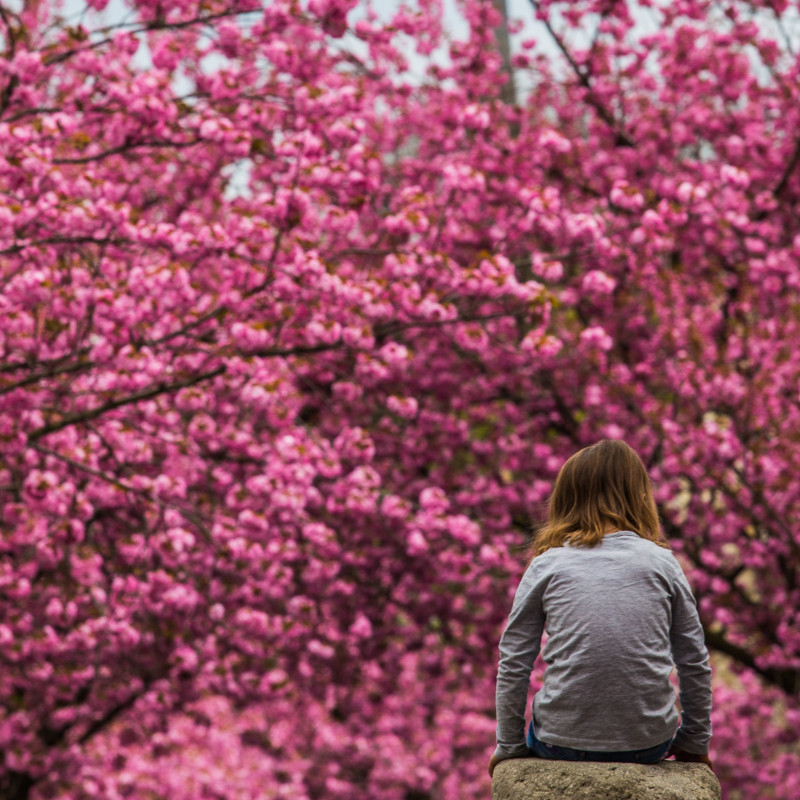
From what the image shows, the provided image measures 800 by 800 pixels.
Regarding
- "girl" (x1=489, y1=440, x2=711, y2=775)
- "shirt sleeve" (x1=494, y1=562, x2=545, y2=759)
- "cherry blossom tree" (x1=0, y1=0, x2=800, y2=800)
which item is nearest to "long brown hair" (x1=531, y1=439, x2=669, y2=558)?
"girl" (x1=489, y1=440, x2=711, y2=775)

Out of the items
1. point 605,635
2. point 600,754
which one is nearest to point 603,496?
point 605,635

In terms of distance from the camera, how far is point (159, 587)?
243 inches

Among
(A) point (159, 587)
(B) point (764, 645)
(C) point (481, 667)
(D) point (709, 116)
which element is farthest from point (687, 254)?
(A) point (159, 587)

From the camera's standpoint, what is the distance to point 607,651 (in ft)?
8.45

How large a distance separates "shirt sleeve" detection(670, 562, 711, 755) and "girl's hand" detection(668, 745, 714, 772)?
0.01 metres

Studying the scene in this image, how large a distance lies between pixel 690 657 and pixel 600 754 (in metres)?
0.37

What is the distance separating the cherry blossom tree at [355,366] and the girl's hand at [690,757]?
3.43 meters

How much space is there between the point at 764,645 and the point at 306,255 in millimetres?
4810

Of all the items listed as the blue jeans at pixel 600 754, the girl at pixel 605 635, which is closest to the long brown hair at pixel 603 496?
the girl at pixel 605 635

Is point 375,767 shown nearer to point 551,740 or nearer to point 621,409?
point 621,409

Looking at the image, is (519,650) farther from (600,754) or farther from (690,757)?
(690,757)

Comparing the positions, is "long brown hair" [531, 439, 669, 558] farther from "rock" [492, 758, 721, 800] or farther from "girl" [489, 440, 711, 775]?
"rock" [492, 758, 721, 800]

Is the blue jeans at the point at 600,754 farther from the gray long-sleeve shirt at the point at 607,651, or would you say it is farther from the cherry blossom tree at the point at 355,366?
the cherry blossom tree at the point at 355,366

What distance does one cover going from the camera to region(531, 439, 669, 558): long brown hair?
2.74m
